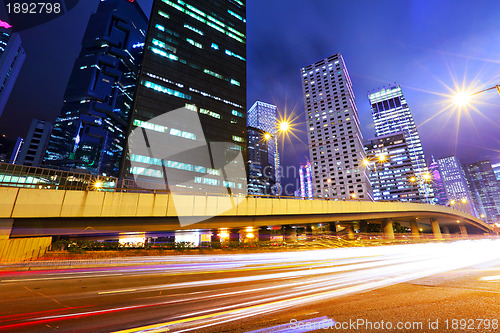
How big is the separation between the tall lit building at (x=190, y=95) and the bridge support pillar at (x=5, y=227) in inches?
1973

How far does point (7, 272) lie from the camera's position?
12422mm

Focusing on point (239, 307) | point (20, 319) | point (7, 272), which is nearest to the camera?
point (20, 319)

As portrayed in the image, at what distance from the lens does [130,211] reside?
16.5m

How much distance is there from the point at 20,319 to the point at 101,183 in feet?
49.4

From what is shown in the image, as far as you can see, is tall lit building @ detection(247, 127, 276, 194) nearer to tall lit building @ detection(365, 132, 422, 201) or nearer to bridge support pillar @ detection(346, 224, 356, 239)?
tall lit building @ detection(365, 132, 422, 201)

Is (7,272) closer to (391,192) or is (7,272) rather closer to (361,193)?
(361,193)

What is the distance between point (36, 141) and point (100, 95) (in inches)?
2107

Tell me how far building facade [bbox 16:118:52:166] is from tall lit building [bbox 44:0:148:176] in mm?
14230

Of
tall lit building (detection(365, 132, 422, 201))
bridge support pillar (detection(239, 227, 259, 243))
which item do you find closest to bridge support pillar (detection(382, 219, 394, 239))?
bridge support pillar (detection(239, 227, 259, 243))

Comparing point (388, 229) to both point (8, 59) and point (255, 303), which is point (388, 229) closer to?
point (255, 303)

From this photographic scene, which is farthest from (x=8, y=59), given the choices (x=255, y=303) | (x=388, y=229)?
(x=388, y=229)

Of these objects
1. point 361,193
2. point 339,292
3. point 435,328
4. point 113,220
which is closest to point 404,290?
point 339,292

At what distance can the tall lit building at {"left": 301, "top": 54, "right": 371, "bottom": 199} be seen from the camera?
378ft

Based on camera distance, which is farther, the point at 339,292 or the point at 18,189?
the point at 18,189
